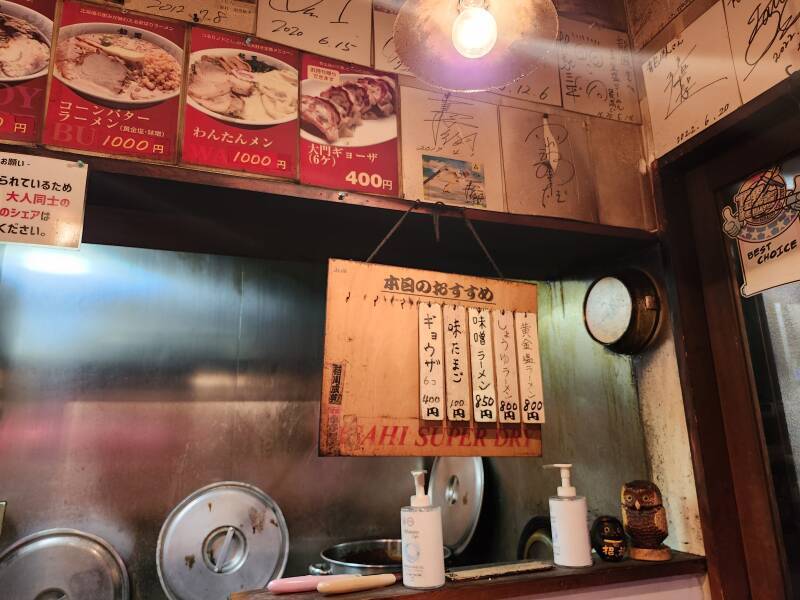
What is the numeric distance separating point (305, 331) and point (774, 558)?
2.35 metres

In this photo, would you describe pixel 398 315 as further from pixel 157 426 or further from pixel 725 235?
pixel 157 426

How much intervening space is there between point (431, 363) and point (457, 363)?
103 millimetres

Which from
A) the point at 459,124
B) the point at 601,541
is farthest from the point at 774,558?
the point at 459,124

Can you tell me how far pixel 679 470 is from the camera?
86.1 inches

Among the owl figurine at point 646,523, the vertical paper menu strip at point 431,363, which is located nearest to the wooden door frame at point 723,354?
the owl figurine at point 646,523

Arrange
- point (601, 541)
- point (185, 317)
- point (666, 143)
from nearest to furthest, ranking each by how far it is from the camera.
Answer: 1. point (601, 541)
2. point (666, 143)
3. point (185, 317)

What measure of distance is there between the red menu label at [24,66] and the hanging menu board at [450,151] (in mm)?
1233

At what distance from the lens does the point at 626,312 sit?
92.4 inches

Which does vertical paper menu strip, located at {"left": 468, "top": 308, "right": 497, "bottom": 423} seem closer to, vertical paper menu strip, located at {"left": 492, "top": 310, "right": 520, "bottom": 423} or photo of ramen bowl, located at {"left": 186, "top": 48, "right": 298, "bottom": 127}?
vertical paper menu strip, located at {"left": 492, "top": 310, "right": 520, "bottom": 423}

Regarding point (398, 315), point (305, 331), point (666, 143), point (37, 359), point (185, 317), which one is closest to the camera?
point (398, 315)

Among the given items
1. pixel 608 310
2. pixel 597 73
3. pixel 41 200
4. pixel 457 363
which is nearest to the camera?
pixel 41 200

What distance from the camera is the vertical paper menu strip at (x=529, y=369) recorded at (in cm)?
196
